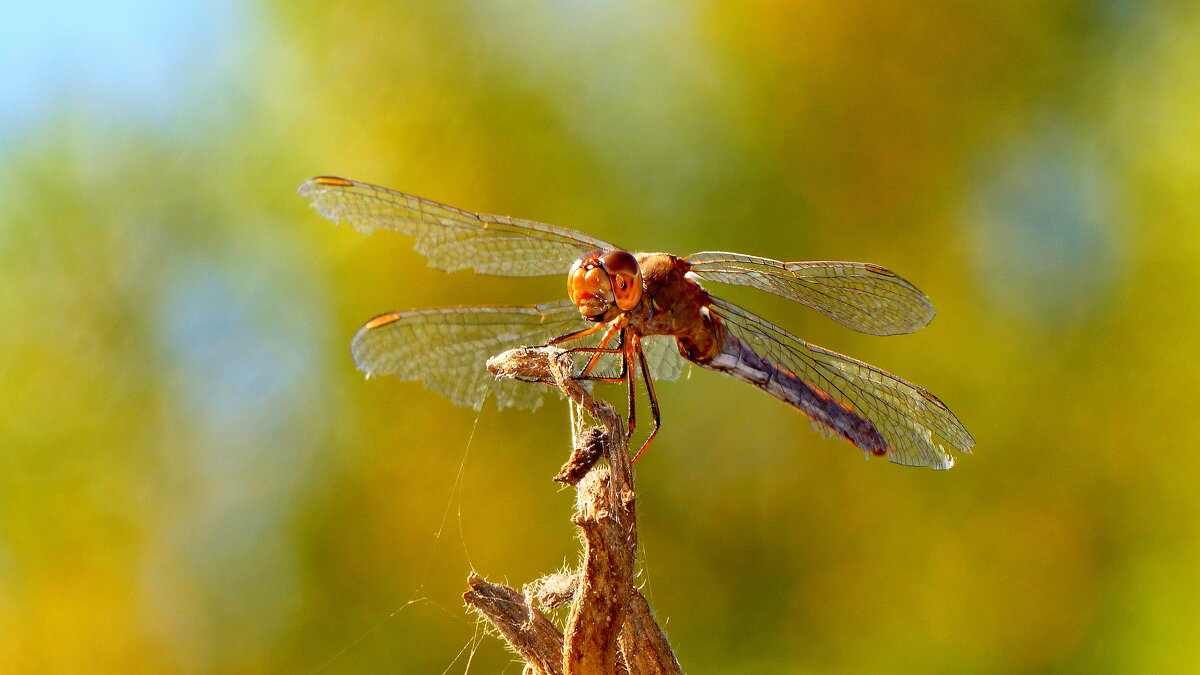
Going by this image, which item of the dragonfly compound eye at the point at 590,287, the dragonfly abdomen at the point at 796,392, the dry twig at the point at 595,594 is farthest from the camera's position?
the dragonfly abdomen at the point at 796,392

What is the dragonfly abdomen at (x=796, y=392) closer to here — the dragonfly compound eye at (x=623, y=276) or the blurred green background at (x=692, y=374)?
the dragonfly compound eye at (x=623, y=276)

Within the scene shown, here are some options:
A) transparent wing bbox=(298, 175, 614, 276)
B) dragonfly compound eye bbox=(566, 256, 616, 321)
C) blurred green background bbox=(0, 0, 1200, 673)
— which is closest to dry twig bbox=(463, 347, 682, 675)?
dragonfly compound eye bbox=(566, 256, 616, 321)

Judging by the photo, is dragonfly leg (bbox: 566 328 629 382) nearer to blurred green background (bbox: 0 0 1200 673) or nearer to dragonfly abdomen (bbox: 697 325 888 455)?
dragonfly abdomen (bbox: 697 325 888 455)

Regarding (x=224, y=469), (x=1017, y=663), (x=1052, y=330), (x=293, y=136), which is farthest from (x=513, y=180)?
(x=1017, y=663)

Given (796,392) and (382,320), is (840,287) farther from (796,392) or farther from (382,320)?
(382,320)

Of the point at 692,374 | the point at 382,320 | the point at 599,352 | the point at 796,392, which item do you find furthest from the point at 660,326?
the point at 692,374

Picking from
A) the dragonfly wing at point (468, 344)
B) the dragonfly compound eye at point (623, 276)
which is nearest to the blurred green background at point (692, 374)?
the dragonfly wing at point (468, 344)

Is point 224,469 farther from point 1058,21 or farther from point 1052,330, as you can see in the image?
point 1058,21
